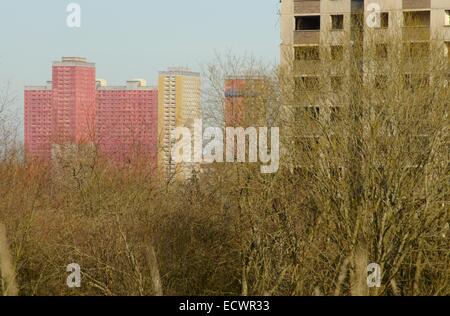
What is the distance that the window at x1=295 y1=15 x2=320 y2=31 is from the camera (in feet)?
145

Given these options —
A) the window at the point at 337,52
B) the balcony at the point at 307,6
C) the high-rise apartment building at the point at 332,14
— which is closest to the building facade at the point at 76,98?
the high-rise apartment building at the point at 332,14

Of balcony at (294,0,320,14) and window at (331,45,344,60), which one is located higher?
balcony at (294,0,320,14)

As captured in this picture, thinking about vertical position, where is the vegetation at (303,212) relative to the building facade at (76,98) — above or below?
below

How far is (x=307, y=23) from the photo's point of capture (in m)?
44.7

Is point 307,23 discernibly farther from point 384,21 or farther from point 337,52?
point 337,52

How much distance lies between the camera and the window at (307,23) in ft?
145

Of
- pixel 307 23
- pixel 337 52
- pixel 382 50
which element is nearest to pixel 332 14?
pixel 307 23

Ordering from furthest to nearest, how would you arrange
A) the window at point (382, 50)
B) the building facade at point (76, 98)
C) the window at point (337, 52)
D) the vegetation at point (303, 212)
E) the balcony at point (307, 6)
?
the building facade at point (76, 98), the balcony at point (307, 6), the window at point (337, 52), the window at point (382, 50), the vegetation at point (303, 212)

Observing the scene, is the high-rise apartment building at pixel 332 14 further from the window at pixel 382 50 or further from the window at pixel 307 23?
the window at pixel 382 50

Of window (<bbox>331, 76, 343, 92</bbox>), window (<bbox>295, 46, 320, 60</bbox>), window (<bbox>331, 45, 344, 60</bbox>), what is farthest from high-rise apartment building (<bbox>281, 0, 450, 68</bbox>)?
window (<bbox>331, 76, 343, 92</bbox>)

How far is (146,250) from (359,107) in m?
5.37

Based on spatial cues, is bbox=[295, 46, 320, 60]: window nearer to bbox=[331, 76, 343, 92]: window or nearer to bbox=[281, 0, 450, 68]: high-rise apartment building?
bbox=[331, 76, 343, 92]: window
